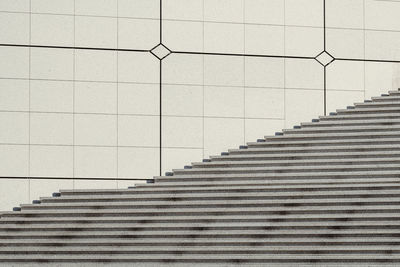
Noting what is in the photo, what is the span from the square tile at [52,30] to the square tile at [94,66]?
0.26 m

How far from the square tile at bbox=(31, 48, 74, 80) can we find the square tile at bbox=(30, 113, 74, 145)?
553 millimetres

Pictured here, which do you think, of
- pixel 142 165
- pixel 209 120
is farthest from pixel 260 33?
pixel 142 165

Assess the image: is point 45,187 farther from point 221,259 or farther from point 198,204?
point 221,259

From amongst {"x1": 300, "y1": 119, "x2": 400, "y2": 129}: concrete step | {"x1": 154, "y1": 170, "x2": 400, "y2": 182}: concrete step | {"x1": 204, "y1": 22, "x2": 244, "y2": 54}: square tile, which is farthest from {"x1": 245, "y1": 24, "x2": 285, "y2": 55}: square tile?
{"x1": 154, "y1": 170, "x2": 400, "y2": 182}: concrete step

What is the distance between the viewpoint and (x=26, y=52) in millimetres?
15414

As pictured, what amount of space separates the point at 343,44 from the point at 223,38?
1782 millimetres

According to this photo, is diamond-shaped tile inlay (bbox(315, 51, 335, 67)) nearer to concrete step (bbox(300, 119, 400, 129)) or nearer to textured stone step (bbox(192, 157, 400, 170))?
concrete step (bbox(300, 119, 400, 129))

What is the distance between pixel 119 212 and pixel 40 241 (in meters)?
0.86

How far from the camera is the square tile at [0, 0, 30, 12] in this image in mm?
15453

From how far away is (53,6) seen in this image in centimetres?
1559

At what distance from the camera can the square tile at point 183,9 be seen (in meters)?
15.9

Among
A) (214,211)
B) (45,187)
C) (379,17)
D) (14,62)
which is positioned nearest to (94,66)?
(14,62)

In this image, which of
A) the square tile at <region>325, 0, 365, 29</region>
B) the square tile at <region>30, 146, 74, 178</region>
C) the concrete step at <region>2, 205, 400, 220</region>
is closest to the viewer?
the concrete step at <region>2, 205, 400, 220</region>

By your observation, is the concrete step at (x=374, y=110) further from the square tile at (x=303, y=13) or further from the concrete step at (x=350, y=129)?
the square tile at (x=303, y=13)
